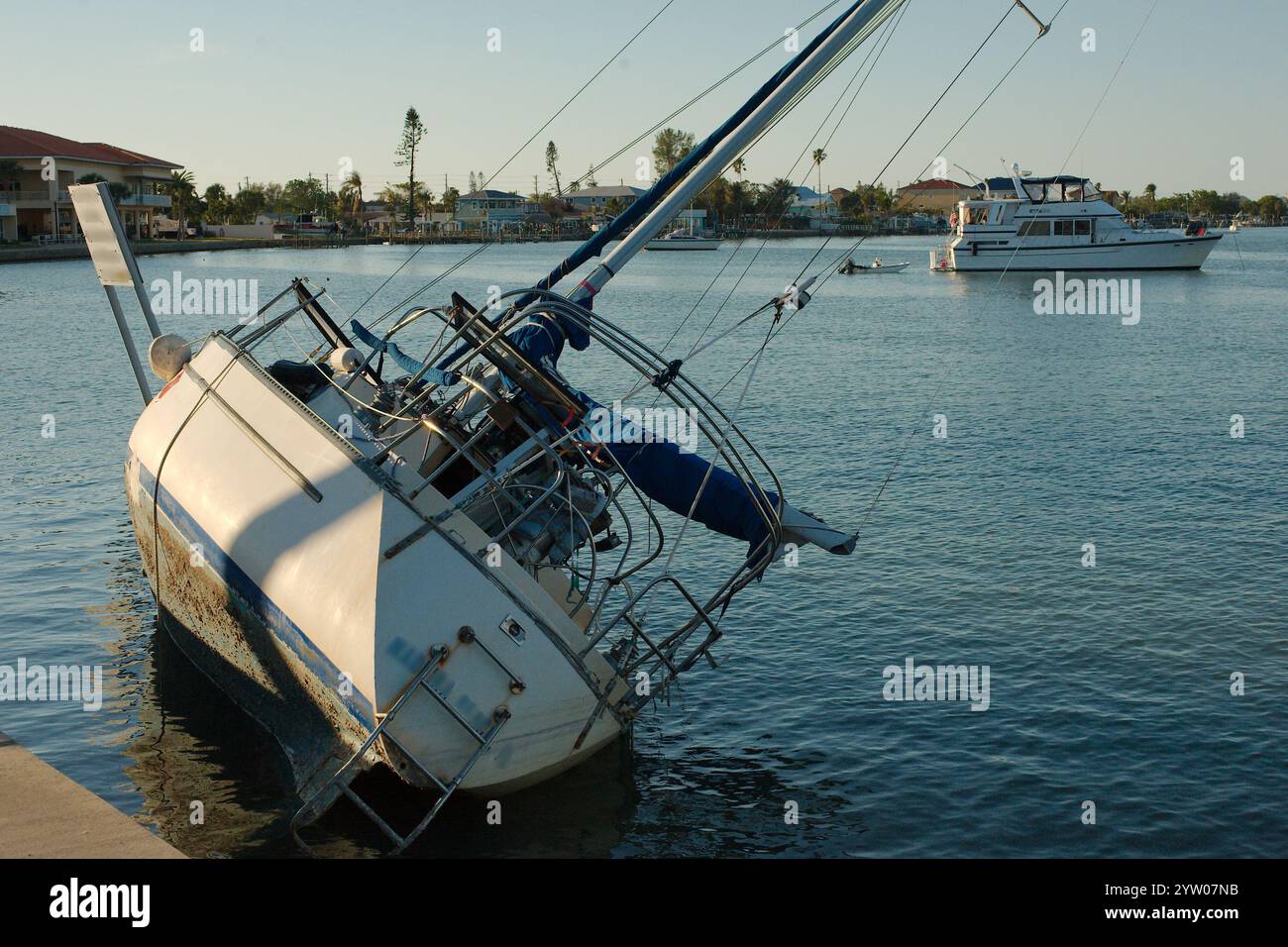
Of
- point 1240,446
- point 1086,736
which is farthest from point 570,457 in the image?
point 1240,446

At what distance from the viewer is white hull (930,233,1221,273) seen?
79875mm

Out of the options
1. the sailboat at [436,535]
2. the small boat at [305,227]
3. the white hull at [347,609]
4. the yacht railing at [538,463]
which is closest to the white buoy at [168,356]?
the sailboat at [436,535]

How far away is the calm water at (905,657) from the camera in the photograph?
Result: 38.0 feet

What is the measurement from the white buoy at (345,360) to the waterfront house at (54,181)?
89608 millimetres

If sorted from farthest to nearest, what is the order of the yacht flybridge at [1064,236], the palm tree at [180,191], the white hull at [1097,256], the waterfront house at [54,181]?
the palm tree at [180,191], the waterfront house at [54,181], the white hull at [1097,256], the yacht flybridge at [1064,236]

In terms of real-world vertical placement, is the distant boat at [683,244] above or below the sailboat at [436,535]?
above

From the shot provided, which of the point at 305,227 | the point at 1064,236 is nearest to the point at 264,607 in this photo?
the point at 1064,236

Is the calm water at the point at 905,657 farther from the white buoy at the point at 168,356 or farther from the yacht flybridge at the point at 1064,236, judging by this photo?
the yacht flybridge at the point at 1064,236

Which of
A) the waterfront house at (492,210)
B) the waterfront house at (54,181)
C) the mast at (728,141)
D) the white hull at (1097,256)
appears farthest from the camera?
the waterfront house at (492,210)

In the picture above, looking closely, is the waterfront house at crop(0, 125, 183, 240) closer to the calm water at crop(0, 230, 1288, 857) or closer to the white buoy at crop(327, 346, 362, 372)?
the calm water at crop(0, 230, 1288, 857)

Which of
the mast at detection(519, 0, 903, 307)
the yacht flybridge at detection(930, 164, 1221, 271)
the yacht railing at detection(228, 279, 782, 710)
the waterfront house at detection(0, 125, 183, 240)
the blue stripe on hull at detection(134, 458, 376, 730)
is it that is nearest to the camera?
the blue stripe on hull at detection(134, 458, 376, 730)

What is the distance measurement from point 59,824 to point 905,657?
9957mm

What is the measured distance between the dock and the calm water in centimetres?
164

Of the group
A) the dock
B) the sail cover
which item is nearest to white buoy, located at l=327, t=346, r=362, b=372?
the sail cover
